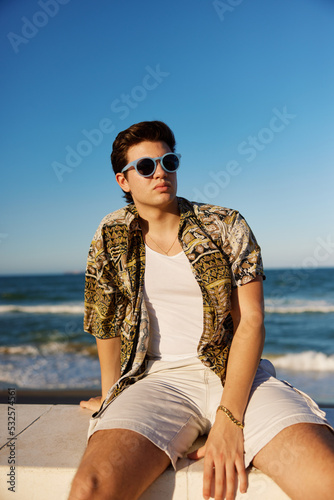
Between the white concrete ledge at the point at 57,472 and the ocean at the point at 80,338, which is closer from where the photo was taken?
the white concrete ledge at the point at 57,472

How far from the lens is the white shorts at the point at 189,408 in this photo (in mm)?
1879

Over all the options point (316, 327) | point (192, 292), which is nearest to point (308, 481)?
point (192, 292)

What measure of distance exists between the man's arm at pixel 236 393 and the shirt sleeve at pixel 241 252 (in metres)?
0.06

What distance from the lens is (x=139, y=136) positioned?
2504 mm

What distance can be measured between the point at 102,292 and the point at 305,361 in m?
8.58

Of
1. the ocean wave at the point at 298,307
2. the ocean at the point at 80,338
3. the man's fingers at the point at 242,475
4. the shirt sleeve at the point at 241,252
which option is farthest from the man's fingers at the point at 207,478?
the ocean wave at the point at 298,307

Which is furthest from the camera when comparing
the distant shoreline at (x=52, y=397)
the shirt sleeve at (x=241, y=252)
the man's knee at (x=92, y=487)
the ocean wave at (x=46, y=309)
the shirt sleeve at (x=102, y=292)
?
the ocean wave at (x=46, y=309)

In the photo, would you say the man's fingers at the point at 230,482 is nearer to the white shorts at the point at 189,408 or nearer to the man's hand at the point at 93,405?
the white shorts at the point at 189,408

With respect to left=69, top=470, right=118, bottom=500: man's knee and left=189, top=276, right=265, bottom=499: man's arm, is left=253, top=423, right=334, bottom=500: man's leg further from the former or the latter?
left=69, top=470, right=118, bottom=500: man's knee

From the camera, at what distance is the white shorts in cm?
188

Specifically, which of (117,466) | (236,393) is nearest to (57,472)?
(117,466)

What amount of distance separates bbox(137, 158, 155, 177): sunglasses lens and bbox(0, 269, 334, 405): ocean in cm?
379

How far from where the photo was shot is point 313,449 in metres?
1.67

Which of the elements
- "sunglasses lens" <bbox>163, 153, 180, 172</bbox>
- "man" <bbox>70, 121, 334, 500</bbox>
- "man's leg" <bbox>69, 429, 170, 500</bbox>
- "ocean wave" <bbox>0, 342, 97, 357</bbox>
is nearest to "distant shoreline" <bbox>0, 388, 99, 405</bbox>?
"man" <bbox>70, 121, 334, 500</bbox>
